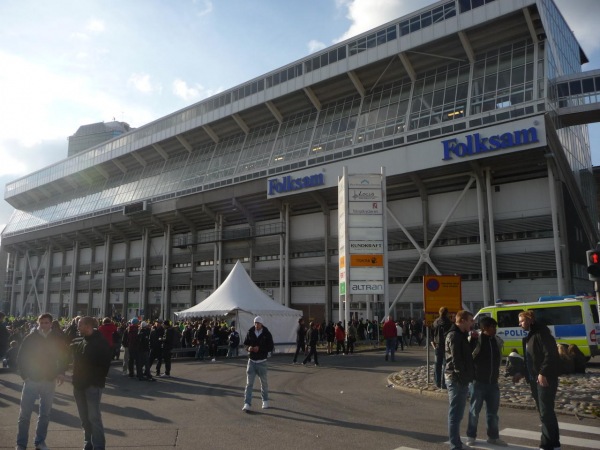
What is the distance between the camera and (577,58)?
43.0 m

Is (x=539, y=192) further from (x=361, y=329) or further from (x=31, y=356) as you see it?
(x=31, y=356)

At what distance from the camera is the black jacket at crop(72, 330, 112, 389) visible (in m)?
5.81

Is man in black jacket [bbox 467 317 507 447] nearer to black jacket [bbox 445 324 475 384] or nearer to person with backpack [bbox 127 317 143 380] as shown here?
black jacket [bbox 445 324 475 384]

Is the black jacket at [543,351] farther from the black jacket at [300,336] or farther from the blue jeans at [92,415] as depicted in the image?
the black jacket at [300,336]

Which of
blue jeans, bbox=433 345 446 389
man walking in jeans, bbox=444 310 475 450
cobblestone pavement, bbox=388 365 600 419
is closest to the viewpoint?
man walking in jeans, bbox=444 310 475 450

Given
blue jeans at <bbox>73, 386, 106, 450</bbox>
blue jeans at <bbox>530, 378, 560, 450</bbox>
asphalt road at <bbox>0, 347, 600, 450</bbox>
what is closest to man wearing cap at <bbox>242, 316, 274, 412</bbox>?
asphalt road at <bbox>0, 347, 600, 450</bbox>

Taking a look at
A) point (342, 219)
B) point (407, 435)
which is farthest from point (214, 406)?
point (342, 219)

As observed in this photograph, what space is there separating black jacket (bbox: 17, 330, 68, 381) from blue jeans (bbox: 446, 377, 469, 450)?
197 inches

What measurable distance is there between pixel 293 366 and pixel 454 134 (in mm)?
18047

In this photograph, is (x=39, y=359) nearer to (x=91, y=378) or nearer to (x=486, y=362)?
(x=91, y=378)

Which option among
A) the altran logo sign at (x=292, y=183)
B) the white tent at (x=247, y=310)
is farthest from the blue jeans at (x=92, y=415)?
the altran logo sign at (x=292, y=183)

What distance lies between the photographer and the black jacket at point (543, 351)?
5.91 metres

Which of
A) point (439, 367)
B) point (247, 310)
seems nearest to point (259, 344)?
point (439, 367)

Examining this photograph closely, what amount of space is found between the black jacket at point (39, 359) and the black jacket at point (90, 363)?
0.52 meters
